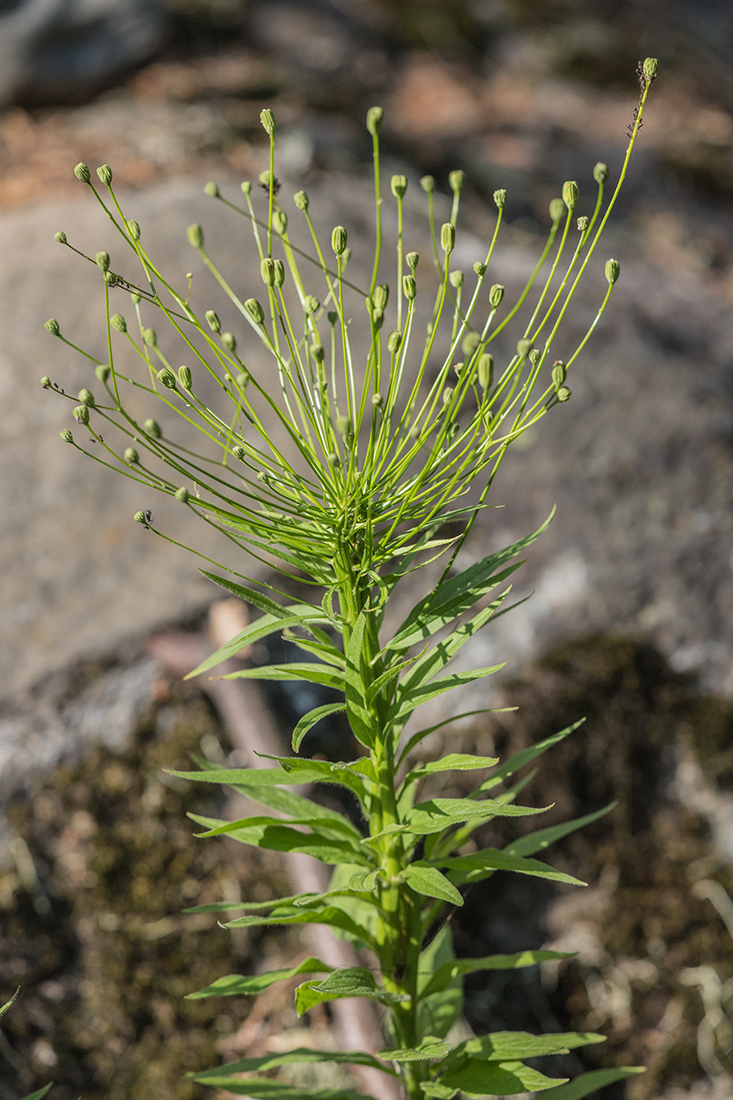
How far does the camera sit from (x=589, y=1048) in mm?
2664

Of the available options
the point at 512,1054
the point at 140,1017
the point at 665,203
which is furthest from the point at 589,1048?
the point at 665,203

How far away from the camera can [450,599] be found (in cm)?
168

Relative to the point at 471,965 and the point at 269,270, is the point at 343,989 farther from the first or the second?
the point at 269,270

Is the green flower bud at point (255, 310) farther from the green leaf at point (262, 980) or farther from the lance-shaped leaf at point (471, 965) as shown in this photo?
the lance-shaped leaf at point (471, 965)

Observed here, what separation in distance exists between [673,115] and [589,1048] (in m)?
6.22

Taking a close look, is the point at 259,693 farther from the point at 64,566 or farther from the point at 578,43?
the point at 578,43

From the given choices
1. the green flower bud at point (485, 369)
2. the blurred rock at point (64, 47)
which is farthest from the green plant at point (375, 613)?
the blurred rock at point (64, 47)

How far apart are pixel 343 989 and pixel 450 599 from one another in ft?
2.40

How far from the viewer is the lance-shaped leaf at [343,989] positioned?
1.58 meters

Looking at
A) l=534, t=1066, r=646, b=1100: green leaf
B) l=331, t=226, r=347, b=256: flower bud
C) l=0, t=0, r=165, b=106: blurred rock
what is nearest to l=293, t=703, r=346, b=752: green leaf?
l=331, t=226, r=347, b=256: flower bud

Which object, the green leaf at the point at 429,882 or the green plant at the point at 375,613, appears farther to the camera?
the green leaf at the point at 429,882

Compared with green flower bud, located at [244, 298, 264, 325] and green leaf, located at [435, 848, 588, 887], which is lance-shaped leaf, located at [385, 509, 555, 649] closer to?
green leaf, located at [435, 848, 588, 887]

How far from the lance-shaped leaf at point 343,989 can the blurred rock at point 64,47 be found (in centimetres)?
513

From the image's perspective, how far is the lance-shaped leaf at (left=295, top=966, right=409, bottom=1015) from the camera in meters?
1.58
